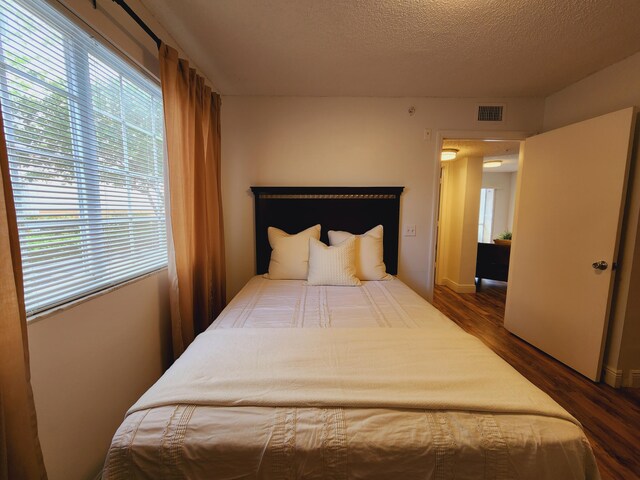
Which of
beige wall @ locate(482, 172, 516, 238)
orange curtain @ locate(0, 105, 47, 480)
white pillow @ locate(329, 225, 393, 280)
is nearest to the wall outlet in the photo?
white pillow @ locate(329, 225, 393, 280)

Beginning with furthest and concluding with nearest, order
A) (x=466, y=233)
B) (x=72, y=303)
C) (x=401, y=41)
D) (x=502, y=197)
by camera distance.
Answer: (x=502, y=197) < (x=466, y=233) < (x=401, y=41) < (x=72, y=303)

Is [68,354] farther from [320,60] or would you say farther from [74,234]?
[320,60]

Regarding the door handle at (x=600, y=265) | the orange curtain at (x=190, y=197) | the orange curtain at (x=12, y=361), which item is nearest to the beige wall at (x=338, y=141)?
the orange curtain at (x=190, y=197)

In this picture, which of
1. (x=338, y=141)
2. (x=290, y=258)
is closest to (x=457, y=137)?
(x=338, y=141)

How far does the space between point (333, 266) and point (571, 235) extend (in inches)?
75.6

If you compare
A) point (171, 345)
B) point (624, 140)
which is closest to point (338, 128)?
point (624, 140)

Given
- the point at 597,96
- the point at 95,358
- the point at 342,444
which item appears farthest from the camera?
the point at 597,96

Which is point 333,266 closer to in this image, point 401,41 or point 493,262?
point 401,41

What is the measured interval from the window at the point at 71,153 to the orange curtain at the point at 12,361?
0.17 metres

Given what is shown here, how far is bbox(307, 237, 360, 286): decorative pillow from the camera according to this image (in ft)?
6.77

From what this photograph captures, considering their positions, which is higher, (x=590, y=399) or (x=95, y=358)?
(x=95, y=358)

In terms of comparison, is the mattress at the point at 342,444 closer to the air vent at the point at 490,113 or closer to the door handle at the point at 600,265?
the door handle at the point at 600,265

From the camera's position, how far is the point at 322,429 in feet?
2.43

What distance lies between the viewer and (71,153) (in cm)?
107
